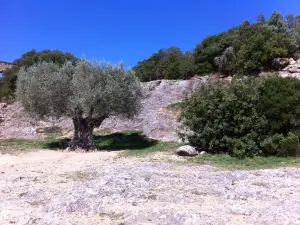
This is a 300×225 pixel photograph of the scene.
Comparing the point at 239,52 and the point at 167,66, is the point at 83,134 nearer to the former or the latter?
the point at 239,52

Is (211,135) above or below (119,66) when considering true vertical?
below

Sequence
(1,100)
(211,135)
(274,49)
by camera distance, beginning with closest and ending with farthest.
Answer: (211,135)
(274,49)
(1,100)

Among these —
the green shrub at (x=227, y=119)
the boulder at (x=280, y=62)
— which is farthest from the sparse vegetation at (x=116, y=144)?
the boulder at (x=280, y=62)

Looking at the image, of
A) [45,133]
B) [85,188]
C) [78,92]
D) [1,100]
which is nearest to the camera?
[85,188]

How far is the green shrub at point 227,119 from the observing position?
13.5 meters

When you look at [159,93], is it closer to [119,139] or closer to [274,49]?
[119,139]

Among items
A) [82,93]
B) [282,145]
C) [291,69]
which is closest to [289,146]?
[282,145]

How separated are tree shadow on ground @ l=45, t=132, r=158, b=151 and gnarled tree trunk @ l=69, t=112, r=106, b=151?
0.87 meters

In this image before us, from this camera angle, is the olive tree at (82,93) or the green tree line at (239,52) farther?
the green tree line at (239,52)

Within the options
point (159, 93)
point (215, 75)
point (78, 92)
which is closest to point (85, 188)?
point (78, 92)

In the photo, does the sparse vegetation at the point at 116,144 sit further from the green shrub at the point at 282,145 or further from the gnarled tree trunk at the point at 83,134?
the green shrub at the point at 282,145

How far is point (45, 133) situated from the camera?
2350cm

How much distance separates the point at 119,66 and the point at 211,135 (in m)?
6.35

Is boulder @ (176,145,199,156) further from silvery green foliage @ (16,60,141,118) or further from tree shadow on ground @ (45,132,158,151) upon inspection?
silvery green foliage @ (16,60,141,118)
